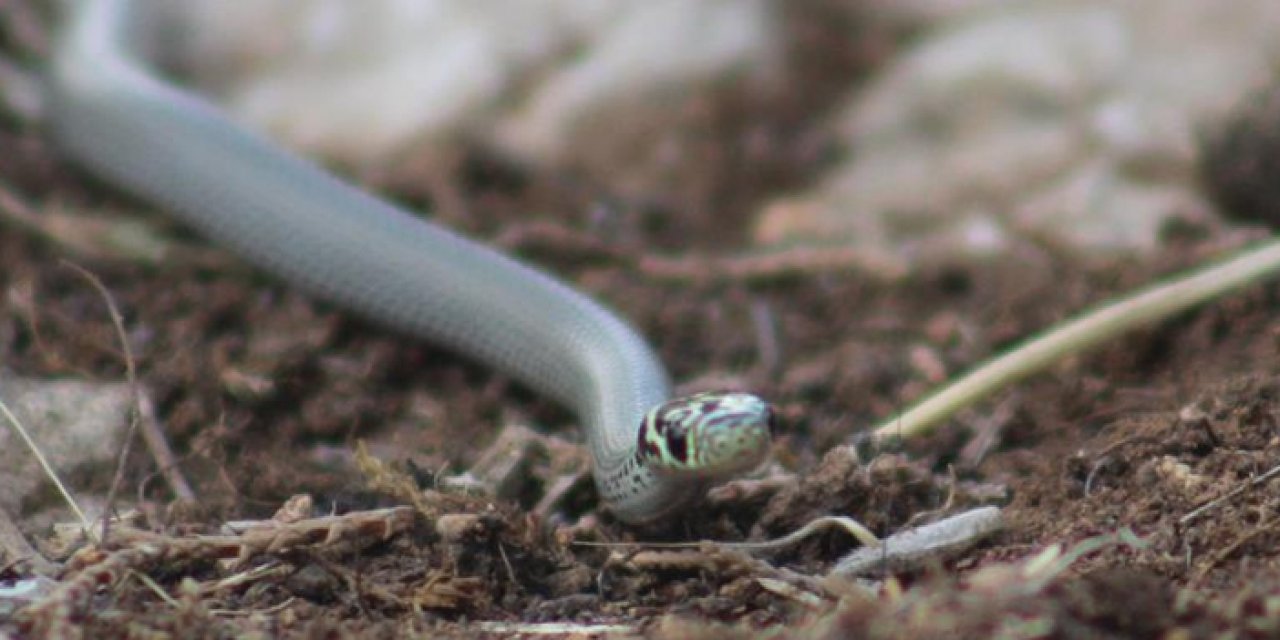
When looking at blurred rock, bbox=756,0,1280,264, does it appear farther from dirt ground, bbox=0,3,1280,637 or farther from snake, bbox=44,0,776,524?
snake, bbox=44,0,776,524

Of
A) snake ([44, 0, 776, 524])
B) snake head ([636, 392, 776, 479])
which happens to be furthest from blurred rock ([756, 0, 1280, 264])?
snake head ([636, 392, 776, 479])

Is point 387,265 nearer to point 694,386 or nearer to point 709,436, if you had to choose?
point 694,386

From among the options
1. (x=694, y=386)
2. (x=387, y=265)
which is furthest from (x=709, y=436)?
(x=387, y=265)

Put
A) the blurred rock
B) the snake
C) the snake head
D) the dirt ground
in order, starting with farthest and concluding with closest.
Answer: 1. the blurred rock
2. the snake
3. the snake head
4. the dirt ground

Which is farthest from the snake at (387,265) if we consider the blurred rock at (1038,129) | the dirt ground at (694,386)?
the blurred rock at (1038,129)

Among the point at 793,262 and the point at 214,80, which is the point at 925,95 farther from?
the point at 214,80
